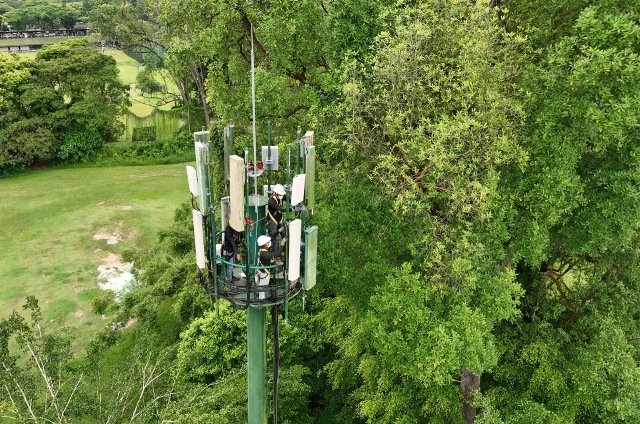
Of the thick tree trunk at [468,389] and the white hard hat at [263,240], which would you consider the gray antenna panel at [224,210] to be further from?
the thick tree trunk at [468,389]

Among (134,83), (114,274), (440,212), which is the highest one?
(134,83)

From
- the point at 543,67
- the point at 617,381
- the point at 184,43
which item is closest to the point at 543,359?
the point at 617,381

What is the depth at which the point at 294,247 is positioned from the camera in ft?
15.7

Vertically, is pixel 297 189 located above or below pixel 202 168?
below

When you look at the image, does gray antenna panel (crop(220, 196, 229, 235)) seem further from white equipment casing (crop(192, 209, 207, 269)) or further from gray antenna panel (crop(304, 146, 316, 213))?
gray antenna panel (crop(304, 146, 316, 213))

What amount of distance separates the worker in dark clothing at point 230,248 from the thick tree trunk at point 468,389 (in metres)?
5.37

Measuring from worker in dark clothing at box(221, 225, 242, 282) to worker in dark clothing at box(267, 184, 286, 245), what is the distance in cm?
33

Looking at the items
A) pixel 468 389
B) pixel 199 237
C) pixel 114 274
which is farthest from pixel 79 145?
pixel 199 237

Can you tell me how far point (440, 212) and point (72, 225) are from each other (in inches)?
750

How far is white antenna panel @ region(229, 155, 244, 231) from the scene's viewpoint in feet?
13.9

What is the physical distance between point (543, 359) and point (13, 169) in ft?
92.7

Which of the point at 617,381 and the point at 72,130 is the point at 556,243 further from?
the point at 72,130

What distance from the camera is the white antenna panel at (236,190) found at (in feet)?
13.9

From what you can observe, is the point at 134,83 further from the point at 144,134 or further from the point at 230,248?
the point at 230,248
